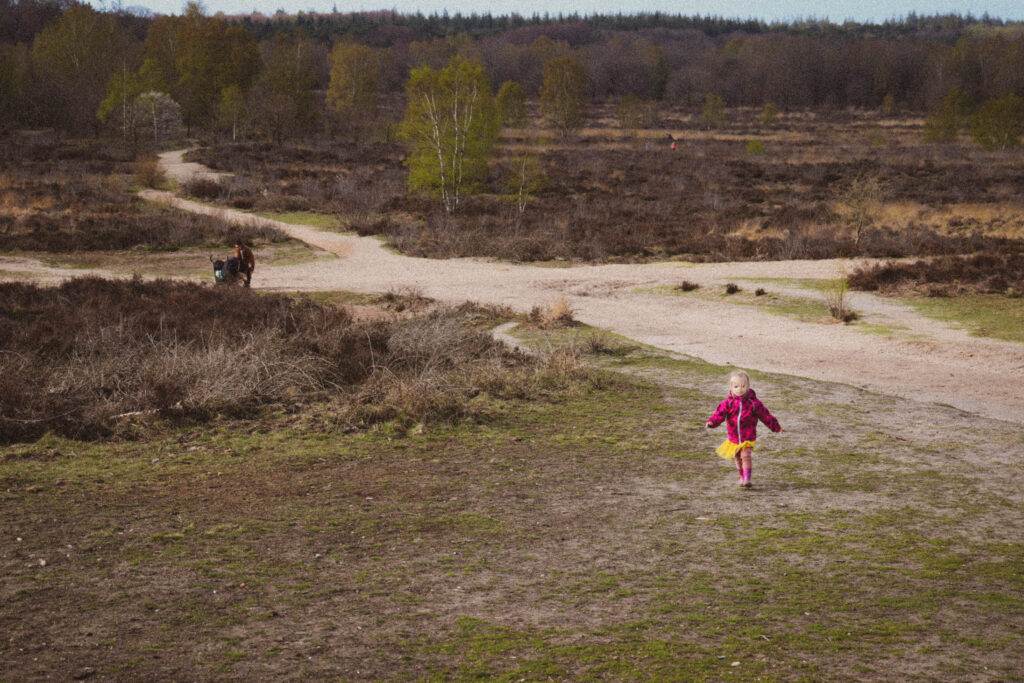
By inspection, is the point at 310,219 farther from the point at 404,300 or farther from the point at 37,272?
the point at 404,300

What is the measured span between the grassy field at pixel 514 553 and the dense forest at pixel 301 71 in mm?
43167

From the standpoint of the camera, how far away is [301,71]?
247 feet

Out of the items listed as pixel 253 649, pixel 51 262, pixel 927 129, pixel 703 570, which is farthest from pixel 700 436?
pixel 927 129

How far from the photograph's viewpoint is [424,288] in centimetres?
2197

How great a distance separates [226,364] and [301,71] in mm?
68144

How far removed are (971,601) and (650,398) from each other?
632 centimetres

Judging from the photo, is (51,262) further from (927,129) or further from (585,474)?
(927,129)

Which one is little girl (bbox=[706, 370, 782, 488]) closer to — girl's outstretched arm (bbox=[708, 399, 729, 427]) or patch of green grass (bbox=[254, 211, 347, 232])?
girl's outstretched arm (bbox=[708, 399, 729, 427])

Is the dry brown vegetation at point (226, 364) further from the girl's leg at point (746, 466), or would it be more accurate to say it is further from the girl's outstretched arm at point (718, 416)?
the girl's leg at point (746, 466)

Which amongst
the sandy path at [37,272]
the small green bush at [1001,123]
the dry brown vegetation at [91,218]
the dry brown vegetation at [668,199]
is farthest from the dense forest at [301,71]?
the sandy path at [37,272]

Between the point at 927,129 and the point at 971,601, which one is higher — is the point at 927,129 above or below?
above

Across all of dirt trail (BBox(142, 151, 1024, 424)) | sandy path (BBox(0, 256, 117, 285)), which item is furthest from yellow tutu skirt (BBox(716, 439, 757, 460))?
sandy path (BBox(0, 256, 117, 285))

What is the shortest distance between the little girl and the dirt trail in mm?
4388

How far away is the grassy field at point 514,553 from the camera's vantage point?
5.31 metres
